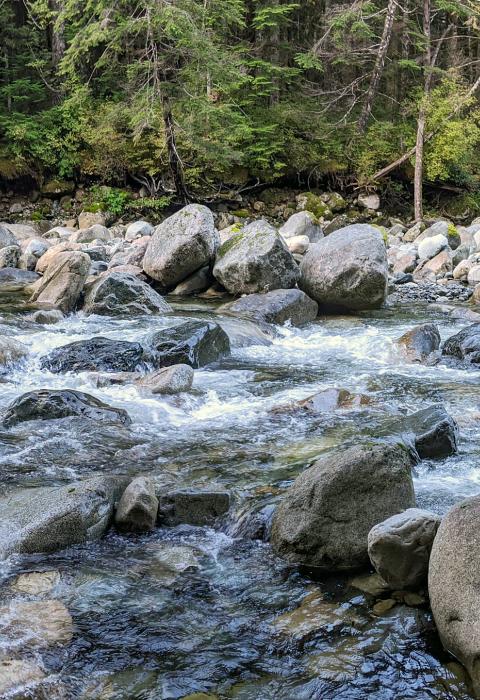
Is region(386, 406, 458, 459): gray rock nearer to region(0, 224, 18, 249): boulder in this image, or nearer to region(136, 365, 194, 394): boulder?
region(136, 365, 194, 394): boulder

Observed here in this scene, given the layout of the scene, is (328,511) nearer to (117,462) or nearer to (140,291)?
(117,462)

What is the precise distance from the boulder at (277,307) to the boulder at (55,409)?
4589mm

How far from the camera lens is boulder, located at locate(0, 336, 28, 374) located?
844 cm

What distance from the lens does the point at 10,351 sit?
8.58 metres

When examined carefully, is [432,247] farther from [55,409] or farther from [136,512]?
[136,512]

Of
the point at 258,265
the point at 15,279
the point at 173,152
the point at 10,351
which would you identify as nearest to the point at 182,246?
the point at 258,265

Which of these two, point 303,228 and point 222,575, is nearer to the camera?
point 222,575

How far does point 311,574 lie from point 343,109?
2640 centimetres

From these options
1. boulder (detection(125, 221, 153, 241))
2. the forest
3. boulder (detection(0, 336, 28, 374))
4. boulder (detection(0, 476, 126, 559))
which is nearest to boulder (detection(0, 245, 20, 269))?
boulder (detection(125, 221, 153, 241))

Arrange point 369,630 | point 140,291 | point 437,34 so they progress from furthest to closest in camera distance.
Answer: point 437,34 → point 140,291 → point 369,630

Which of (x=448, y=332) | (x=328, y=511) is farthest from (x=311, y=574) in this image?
(x=448, y=332)

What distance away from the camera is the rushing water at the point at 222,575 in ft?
10.0

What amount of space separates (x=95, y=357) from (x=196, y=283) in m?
4.79

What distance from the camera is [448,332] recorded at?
10.6m
